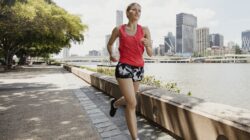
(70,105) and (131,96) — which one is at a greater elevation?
(131,96)

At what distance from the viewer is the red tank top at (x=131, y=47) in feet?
13.2

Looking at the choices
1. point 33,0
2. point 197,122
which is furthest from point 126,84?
point 33,0

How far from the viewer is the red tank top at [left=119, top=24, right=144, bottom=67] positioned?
158 inches

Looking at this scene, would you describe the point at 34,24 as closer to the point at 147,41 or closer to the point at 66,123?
the point at 66,123

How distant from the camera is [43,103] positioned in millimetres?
8688

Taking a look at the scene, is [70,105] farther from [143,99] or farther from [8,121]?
[143,99]

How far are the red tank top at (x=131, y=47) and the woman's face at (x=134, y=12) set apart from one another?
0.47 ft

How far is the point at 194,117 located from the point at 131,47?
4.11 ft

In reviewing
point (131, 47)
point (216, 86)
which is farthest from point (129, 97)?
point (216, 86)

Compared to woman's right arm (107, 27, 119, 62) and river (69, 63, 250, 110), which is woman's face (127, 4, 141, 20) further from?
river (69, 63, 250, 110)

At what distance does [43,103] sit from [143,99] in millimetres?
3971

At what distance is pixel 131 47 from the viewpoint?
13.2 ft

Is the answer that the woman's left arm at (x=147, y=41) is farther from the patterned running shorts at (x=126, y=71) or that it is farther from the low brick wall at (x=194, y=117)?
the low brick wall at (x=194, y=117)

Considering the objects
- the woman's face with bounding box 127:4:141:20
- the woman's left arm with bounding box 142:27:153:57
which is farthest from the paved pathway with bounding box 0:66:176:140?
the woman's face with bounding box 127:4:141:20
